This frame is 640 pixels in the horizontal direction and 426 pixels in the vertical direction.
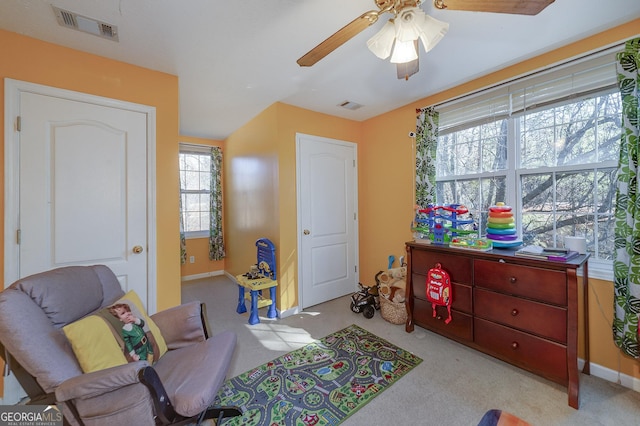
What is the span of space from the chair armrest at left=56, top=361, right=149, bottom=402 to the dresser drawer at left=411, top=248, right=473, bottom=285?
2.21m

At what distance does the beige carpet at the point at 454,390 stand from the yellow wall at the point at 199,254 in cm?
221

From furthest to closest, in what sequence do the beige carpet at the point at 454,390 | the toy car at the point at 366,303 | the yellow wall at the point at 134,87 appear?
the toy car at the point at 366,303 < the yellow wall at the point at 134,87 < the beige carpet at the point at 454,390

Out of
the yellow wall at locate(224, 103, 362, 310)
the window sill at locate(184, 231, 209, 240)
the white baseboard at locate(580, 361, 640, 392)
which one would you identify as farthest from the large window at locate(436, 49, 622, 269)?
the window sill at locate(184, 231, 209, 240)

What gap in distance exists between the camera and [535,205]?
224cm

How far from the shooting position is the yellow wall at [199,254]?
14.7 feet

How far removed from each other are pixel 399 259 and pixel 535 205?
4.79 ft

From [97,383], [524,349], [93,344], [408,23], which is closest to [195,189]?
[93,344]

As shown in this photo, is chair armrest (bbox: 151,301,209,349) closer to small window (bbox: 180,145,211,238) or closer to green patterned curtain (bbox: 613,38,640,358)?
green patterned curtain (bbox: 613,38,640,358)

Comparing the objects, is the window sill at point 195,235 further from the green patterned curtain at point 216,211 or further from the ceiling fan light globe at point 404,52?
the ceiling fan light globe at point 404,52

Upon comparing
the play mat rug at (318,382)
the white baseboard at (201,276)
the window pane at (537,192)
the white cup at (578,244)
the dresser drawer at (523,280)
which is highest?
the window pane at (537,192)

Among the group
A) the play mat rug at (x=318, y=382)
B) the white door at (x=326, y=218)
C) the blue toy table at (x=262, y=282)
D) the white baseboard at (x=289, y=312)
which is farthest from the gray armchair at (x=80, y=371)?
the white door at (x=326, y=218)

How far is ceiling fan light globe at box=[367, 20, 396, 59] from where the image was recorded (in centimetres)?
130

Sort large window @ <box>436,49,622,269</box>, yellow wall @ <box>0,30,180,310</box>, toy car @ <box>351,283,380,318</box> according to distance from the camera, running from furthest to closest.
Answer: toy car @ <box>351,283,380,318</box> → large window @ <box>436,49,622,269</box> → yellow wall @ <box>0,30,180,310</box>

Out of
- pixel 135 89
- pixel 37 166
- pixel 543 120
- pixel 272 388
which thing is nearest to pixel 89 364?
pixel 272 388
